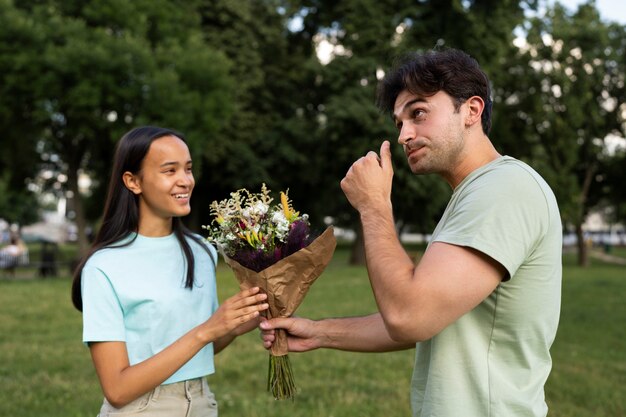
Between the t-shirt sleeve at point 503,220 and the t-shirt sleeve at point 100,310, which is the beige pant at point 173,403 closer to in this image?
the t-shirt sleeve at point 100,310

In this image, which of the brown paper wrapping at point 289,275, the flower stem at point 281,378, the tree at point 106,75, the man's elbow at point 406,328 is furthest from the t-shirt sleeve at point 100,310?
the tree at point 106,75

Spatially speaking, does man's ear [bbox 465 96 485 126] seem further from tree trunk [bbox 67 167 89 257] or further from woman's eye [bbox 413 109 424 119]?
tree trunk [bbox 67 167 89 257]

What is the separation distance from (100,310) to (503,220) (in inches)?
68.5

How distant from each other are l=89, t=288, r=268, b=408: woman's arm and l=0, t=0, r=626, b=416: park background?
10018mm

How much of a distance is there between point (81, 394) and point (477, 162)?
6356 millimetres

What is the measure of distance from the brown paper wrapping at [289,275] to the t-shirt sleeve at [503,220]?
26.7 inches

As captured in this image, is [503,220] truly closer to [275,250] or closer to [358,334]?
[275,250]

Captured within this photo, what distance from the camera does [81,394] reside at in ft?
24.7

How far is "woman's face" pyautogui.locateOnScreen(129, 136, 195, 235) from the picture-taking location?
3.27m

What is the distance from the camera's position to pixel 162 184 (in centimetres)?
326

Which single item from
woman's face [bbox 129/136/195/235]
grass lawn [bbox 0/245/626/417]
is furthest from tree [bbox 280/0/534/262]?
woman's face [bbox 129/136/195/235]

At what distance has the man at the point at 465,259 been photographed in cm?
215

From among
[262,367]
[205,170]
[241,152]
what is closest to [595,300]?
[262,367]

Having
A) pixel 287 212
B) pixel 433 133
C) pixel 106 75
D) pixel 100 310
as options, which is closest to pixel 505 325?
pixel 433 133
